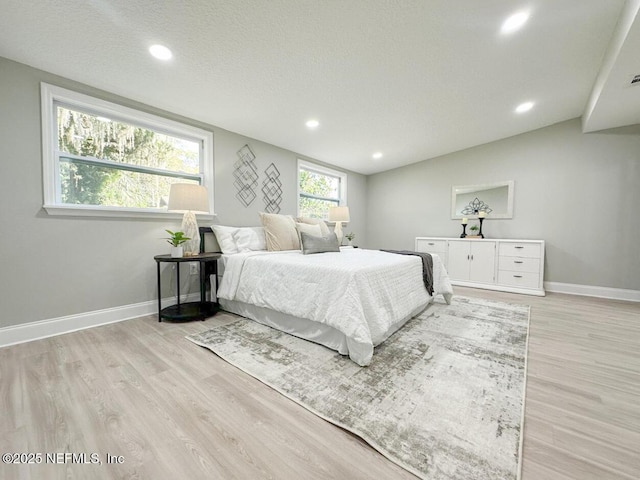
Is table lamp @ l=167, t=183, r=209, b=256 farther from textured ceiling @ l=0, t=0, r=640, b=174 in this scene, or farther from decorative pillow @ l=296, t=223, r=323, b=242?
decorative pillow @ l=296, t=223, r=323, b=242

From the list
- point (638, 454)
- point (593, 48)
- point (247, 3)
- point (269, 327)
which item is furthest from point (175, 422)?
point (593, 48)

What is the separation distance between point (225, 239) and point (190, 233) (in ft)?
1.29

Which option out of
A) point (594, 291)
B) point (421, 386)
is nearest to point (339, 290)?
point (421, 386)

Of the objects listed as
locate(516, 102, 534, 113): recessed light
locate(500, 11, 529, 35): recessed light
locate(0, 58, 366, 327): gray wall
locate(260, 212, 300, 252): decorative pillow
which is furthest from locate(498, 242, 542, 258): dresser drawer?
locate(0, 58, 366, 327): gray wall

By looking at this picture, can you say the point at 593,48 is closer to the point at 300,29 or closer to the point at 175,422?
the point at 300,29

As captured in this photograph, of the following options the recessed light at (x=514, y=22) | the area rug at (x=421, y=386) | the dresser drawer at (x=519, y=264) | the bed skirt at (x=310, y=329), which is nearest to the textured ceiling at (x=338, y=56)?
the recessed light at (x=514, y=22)

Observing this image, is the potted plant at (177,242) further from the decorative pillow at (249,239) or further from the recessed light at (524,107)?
the recessed light at (524,107)

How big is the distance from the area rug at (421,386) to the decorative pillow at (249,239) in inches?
37.2

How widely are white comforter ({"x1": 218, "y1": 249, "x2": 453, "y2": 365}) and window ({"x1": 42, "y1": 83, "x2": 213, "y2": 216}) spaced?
122 cm

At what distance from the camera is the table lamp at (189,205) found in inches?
99.4

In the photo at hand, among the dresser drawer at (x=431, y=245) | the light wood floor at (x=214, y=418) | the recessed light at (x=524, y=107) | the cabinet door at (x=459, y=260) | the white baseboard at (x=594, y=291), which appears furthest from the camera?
the dresser drawer at (x=431, y=245)

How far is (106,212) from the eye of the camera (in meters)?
2.39

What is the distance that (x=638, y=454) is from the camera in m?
1.03

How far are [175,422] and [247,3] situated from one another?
8.14 ft
